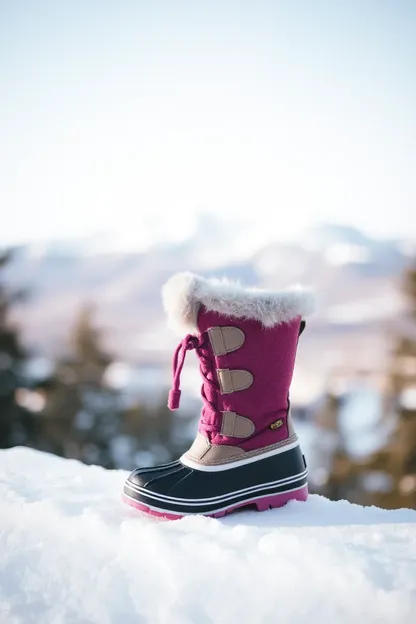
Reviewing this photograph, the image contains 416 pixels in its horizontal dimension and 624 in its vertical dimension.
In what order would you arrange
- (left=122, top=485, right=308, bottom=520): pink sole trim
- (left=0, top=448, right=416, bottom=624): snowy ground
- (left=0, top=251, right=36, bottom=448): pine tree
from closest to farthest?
1. (left=0, top=448, right=416, bottom=624): snowy ground
2. (left=122, top=485, right=308, bottom=520): pink sole trim
3. (left=0, top=251, right=36, bottom=448): pine tree

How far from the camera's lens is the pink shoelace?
198 centimetres

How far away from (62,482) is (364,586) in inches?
45.8

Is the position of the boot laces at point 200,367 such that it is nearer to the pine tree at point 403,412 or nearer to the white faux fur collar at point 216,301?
the white faux fur collar at point 216,301

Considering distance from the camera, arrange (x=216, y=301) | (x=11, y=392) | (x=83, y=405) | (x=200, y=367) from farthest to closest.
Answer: (x=83, y=405)
(x=11, y=392)
(x=200, y=367)
(x=216, y=301)

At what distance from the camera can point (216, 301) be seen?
6.23 feet

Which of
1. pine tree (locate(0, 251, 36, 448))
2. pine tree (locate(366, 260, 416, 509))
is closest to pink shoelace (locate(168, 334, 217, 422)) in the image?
pine tree (locate(366, 260, 416, 509))

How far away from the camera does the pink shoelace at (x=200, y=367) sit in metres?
1.98

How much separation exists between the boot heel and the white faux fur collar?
0.52 metres

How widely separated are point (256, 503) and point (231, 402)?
31 cm

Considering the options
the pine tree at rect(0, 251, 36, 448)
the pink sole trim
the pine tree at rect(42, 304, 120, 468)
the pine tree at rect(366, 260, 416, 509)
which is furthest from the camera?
the pine tree at rect(42, 304, 120, 468)

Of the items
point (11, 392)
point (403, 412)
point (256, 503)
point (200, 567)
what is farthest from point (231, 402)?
point (11, 392)

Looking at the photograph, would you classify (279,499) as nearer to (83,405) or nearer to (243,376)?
(243,376)

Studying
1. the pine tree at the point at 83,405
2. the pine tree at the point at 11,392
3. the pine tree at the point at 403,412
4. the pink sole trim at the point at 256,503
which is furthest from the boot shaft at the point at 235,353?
the pine tree at the point at 83,405

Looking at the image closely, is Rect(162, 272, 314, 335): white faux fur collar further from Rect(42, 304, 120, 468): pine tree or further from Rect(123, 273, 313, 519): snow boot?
Rect(42, 304, 120, 468): pine tree
